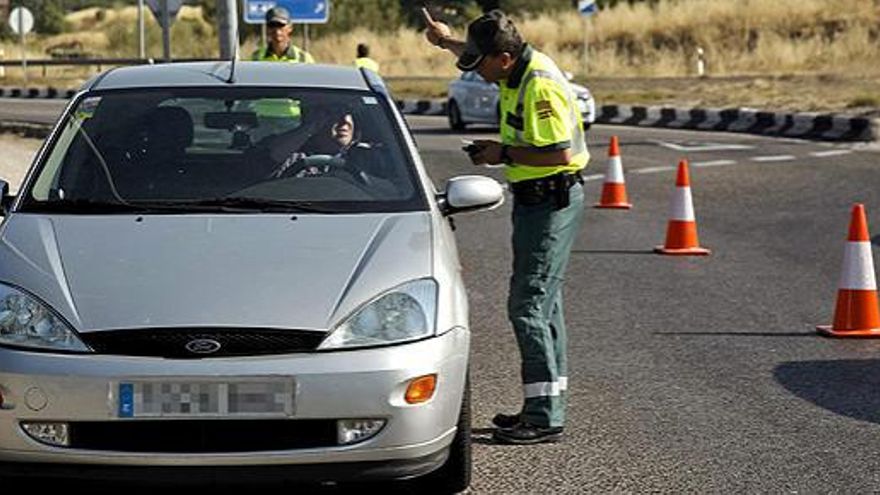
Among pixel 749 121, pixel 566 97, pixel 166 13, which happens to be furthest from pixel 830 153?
pixel 566 97

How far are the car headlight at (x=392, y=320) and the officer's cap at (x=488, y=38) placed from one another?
4.79ft

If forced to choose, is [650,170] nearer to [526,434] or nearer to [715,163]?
[715,163]

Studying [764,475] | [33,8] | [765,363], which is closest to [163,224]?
[764,475]

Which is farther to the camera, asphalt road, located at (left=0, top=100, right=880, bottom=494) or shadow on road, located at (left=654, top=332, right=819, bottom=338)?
shadow on road, located at (left=654, top=332, right=819, bottom=338)

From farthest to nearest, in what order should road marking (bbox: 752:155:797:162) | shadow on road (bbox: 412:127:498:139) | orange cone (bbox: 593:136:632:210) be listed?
shadow on road (bbox: 412:127:498:139) → road marking (bbox: 752:155:797:162) → orange cone (bbox: 593:136:632:210)

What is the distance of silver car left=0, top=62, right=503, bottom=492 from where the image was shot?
217 inches

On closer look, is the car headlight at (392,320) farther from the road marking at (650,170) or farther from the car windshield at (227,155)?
the road marking at (650,170)

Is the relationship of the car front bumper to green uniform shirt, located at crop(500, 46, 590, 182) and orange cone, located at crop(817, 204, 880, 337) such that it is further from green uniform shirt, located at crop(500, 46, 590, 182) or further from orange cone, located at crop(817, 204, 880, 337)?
orange cone, located at crop(817, 204, 880, 337)

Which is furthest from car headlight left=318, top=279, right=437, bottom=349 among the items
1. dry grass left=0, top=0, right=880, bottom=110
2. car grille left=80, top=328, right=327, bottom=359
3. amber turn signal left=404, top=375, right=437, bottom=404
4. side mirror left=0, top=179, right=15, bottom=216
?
dry grass left=0, top=0, right=880, bottom=110

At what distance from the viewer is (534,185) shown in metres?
7.12

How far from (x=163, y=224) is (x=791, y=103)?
94.3 ft

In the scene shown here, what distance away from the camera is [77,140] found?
705 centimetres

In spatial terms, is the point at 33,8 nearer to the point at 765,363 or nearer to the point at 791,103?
the point at 791,103

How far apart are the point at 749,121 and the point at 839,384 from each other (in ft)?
73.5
